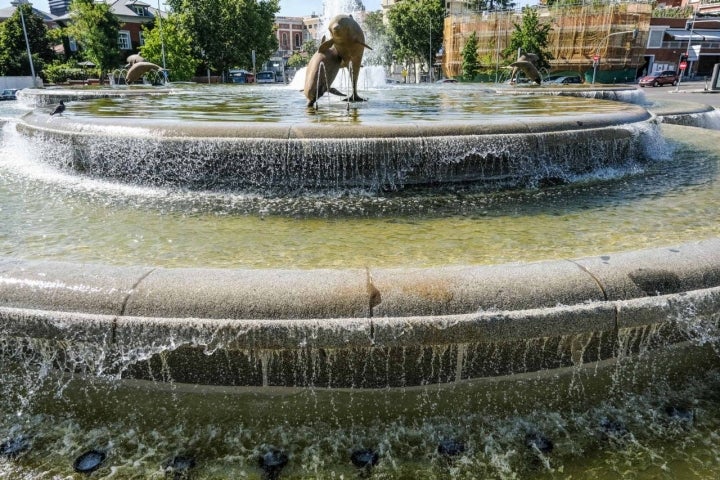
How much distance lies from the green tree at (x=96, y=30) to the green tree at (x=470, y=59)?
31.7 m

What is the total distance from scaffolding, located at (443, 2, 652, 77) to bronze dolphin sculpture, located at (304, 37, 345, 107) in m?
43.9

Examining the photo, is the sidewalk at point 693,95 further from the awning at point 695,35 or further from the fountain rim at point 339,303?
the awning at point 695,35

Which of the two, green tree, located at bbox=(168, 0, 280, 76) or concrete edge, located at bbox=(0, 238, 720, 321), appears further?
green tree, located at bbox=(168, 0, 280, 76)

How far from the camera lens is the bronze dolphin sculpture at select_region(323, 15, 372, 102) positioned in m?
8.60

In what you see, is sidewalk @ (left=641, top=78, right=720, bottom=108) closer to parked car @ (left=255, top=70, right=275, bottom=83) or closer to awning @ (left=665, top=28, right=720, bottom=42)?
awning @ (left=665, top=28, right=720, bottom=42)

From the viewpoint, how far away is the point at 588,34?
48656 millimetres

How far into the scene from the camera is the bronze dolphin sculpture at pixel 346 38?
860 centimetres

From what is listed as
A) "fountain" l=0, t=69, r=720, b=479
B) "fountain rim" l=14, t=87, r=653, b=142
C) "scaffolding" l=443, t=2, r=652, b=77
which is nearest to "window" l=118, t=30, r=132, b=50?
"scaffolding" l=443, t=2, r=652, b=77

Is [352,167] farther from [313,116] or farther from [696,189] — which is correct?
[696,189]

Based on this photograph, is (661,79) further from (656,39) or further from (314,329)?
(314,329)

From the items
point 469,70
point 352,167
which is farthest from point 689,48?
point 352,167

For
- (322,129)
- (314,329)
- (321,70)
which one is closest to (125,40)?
(321,70)

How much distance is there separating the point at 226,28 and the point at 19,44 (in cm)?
1891

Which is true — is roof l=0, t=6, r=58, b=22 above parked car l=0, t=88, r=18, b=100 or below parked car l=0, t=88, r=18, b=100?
above
